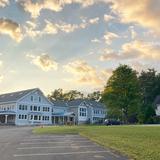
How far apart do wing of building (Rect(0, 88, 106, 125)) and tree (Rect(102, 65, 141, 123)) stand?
15.8 meters

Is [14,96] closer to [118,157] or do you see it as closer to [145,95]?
[145,95]

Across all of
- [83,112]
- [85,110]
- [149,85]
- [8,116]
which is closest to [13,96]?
[8,116]

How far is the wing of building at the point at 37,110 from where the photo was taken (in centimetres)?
9231

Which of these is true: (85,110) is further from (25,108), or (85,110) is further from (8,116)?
(8,116)

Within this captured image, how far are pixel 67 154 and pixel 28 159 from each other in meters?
2.29

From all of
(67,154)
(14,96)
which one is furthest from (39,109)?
(67,154)

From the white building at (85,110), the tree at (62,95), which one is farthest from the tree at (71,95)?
the white building at (85,110)

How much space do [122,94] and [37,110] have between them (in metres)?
24.2

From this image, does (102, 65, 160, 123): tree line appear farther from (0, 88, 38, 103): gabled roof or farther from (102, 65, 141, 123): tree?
(0, 88, 38, 103): gabled roof

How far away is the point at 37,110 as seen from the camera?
97.3m

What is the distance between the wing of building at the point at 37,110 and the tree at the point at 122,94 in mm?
15777

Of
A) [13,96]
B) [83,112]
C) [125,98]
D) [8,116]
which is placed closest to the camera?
[125,98]

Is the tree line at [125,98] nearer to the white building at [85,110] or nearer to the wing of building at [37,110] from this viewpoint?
the wing of building at [37,110]

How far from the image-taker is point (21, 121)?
92.2 m
